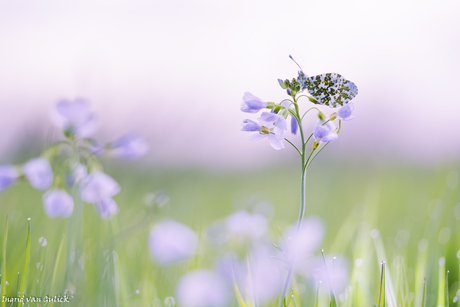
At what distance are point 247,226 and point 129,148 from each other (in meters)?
0.44

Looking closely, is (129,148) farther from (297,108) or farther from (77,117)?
(297,108)

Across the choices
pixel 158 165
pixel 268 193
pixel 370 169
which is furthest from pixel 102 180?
pixel 370 169

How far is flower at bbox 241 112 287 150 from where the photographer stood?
1.75 ft

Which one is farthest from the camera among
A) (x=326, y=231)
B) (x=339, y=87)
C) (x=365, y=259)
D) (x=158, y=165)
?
(x=158, y=165)

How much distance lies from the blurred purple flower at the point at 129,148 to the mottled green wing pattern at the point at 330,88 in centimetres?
29

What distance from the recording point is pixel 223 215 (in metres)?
1.60

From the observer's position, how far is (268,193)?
2.02 meters

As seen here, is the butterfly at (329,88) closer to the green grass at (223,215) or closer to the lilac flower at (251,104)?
the lilac flower at (251,104)

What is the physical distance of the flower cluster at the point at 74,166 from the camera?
1.97ft

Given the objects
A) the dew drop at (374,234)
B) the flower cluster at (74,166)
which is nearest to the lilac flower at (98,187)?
the flower cluster at (74,166)

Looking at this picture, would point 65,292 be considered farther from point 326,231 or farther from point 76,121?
point 326,231

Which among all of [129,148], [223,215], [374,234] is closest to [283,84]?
[129,148]

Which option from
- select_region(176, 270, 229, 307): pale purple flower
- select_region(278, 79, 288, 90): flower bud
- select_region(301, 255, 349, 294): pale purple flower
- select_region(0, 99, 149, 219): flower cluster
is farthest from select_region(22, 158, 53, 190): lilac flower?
select_region(301, 255, 349, 294): pale purple flower

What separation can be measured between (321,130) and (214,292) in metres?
0.27
